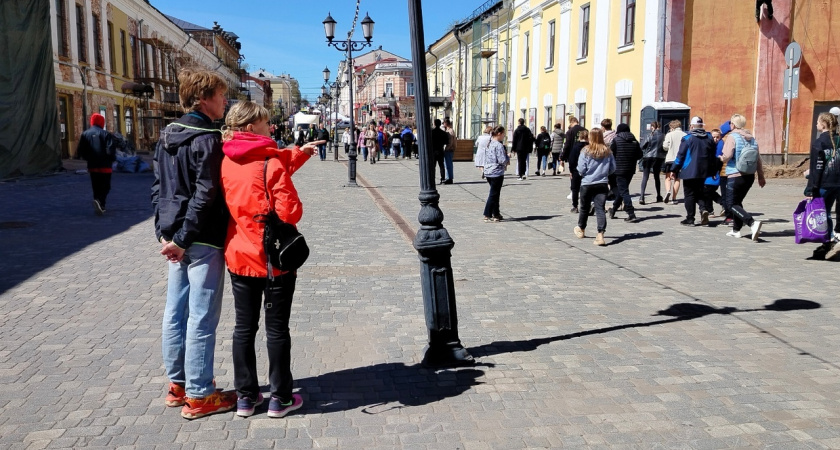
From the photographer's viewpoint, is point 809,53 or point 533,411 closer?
point 533,411

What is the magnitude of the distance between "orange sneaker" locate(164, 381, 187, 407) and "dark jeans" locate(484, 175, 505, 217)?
7.84 m

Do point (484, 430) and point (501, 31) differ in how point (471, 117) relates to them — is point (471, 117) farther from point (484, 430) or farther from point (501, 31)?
point (484, 430)

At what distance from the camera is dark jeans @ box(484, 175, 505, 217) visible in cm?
1124

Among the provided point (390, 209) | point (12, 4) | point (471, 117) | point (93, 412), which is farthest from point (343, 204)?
point (471, 117)

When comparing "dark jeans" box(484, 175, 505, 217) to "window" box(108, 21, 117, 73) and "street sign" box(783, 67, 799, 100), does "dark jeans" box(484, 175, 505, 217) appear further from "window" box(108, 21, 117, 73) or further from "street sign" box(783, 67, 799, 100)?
"window" box(108, 21, 117, 73)

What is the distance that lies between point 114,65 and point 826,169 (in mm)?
33507

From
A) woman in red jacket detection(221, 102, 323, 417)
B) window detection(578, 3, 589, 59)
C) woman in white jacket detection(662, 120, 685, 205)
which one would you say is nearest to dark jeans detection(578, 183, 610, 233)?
woman in white jacket detection(662, 120, 685, 205)

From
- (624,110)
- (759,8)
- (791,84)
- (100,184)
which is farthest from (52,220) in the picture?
(759,8)

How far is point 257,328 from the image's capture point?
3.66 metres

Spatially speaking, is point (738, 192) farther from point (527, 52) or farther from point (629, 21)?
point (527, 52)

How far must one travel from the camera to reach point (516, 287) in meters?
6.73

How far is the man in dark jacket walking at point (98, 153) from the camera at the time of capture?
11.6 m

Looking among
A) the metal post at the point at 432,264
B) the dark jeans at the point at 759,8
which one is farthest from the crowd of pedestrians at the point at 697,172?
the dark jeans at the point at 759,8

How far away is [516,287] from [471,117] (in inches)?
1518
